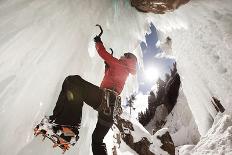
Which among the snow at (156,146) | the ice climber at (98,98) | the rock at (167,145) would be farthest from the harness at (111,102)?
the rock at (167,145)

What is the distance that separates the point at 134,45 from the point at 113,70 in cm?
103

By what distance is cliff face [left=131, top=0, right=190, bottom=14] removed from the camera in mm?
2863

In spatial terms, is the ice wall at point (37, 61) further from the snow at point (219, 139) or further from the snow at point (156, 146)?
the snow at point (156, 146)

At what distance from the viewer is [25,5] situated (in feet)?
8.66

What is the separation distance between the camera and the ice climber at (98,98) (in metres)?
2.47

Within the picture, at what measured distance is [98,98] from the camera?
2539 millimetres

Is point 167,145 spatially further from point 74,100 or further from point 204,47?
point 74,100

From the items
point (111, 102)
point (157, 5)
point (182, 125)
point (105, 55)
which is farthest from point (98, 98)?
point (182, 125)

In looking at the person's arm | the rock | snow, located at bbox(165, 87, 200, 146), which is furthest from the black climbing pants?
snow, located at bbox(165, 87, 200, 146)

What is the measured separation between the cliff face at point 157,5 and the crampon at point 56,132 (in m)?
1.45

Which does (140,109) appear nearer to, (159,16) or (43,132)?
(159,16)

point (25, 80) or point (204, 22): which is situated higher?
point (204, 22)

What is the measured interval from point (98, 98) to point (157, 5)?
45.2 inches

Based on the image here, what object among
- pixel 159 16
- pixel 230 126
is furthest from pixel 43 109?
pixel 230 126
